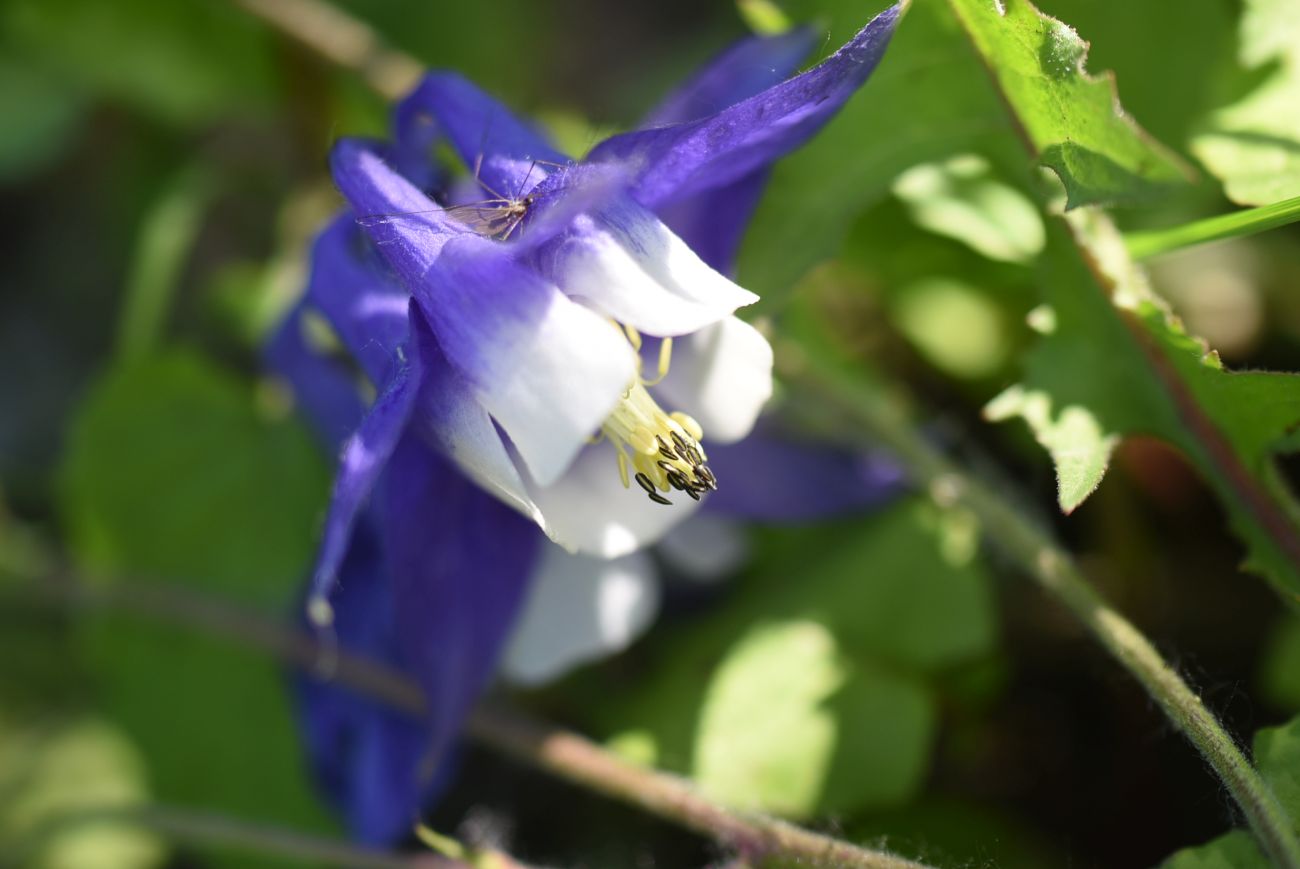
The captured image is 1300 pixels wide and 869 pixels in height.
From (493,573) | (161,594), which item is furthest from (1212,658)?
(161,594)

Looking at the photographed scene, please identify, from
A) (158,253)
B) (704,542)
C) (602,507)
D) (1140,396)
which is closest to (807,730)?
(704,542)

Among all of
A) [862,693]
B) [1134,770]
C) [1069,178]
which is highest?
[1069,178]

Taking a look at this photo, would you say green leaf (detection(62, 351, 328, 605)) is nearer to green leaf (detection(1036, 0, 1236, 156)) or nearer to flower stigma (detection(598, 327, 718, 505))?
flower stigma (detection(598, 327, 718, 505))

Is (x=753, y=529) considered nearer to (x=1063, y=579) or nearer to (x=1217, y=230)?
(x=1063, y=579)

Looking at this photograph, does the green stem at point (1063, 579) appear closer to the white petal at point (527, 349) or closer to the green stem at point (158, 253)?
the white petal at point (527, 349)

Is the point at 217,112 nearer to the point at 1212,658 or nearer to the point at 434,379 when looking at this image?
the point at 434,379

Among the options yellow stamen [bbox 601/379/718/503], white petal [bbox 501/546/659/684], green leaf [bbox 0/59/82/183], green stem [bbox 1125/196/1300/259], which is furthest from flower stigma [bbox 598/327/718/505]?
green leaf [bbox 0/59/82/183]
